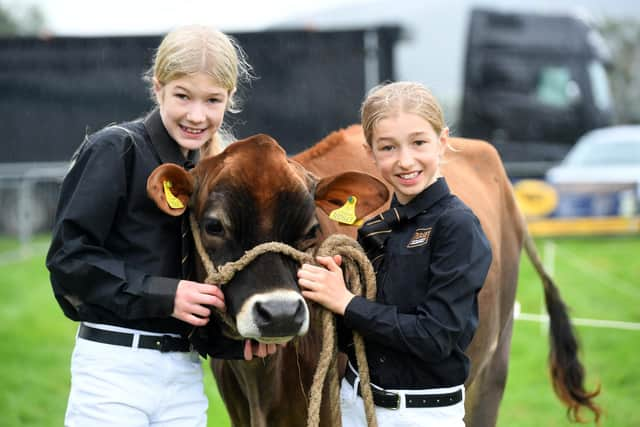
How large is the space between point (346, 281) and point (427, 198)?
0.38m

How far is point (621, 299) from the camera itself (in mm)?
9336

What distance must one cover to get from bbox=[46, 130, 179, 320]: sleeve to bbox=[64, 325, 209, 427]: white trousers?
164 millimetres

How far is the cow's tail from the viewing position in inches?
189

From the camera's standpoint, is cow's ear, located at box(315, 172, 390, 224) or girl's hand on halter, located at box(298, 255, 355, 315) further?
cow's ear, located at box(315, 172, 390, 224)

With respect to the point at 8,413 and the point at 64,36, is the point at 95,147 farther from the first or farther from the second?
the point at 64,36

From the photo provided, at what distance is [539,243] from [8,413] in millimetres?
9418

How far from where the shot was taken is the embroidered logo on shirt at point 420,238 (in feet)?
8.77

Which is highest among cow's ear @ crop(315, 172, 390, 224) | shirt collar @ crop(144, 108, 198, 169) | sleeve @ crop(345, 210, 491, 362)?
shirt collar @ crop(144, 108, 198, 169)

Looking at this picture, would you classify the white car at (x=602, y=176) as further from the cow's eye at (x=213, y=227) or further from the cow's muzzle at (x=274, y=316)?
the cow's muzzle at (x=274, y=316)

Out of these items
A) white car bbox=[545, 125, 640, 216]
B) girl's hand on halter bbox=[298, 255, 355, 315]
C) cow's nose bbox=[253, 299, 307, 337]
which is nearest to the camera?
cow's nose bbox=[253, 299, 307, 337]

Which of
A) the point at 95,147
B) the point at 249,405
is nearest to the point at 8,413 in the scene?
the point at 249,405

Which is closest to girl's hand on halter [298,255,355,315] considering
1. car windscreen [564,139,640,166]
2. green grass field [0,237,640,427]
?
green grass field [0,237,640,427]

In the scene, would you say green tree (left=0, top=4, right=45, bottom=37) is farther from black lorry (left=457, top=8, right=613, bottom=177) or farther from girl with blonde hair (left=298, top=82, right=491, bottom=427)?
girl with blonde hair (left=298, top=82, right=491, bottom=427)

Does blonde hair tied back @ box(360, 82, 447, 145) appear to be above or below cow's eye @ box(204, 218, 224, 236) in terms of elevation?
above
